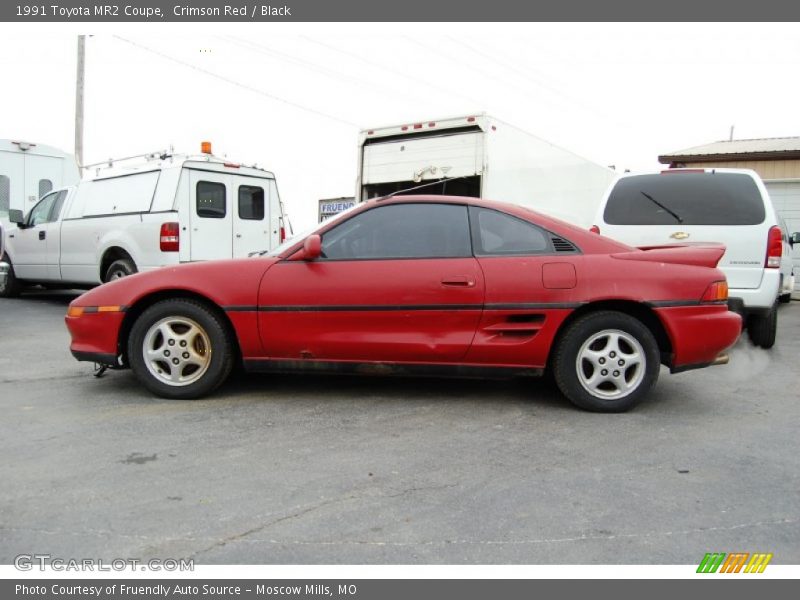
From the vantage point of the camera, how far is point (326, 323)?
4.00m

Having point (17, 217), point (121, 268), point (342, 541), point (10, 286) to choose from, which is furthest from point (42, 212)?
point (342, 541)

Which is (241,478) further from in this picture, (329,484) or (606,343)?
(606,343)

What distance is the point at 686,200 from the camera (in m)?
5.80

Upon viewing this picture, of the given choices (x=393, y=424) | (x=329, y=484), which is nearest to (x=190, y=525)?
(x=329, y=484)

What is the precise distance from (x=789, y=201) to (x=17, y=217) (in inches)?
610

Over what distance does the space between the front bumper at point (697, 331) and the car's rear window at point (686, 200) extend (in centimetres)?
204

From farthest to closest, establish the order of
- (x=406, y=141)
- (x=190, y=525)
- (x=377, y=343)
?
1. (x=406, y=141)
2. (x=377, y=343)
3. (x=190, y=525)

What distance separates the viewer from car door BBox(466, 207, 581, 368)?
3.90 m

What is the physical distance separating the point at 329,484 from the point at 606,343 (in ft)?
6.77

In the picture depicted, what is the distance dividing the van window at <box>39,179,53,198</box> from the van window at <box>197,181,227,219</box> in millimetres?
5908

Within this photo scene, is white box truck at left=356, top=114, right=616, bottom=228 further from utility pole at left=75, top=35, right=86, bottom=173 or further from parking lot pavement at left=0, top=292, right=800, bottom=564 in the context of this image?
utility pole at left=75, top=35, right=86, bottom=173

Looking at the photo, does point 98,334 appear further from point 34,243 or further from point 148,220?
point 34,243

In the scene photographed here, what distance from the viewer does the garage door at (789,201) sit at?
13858mm

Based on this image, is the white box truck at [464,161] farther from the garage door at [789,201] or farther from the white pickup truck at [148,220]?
the garage door at [789,201]
